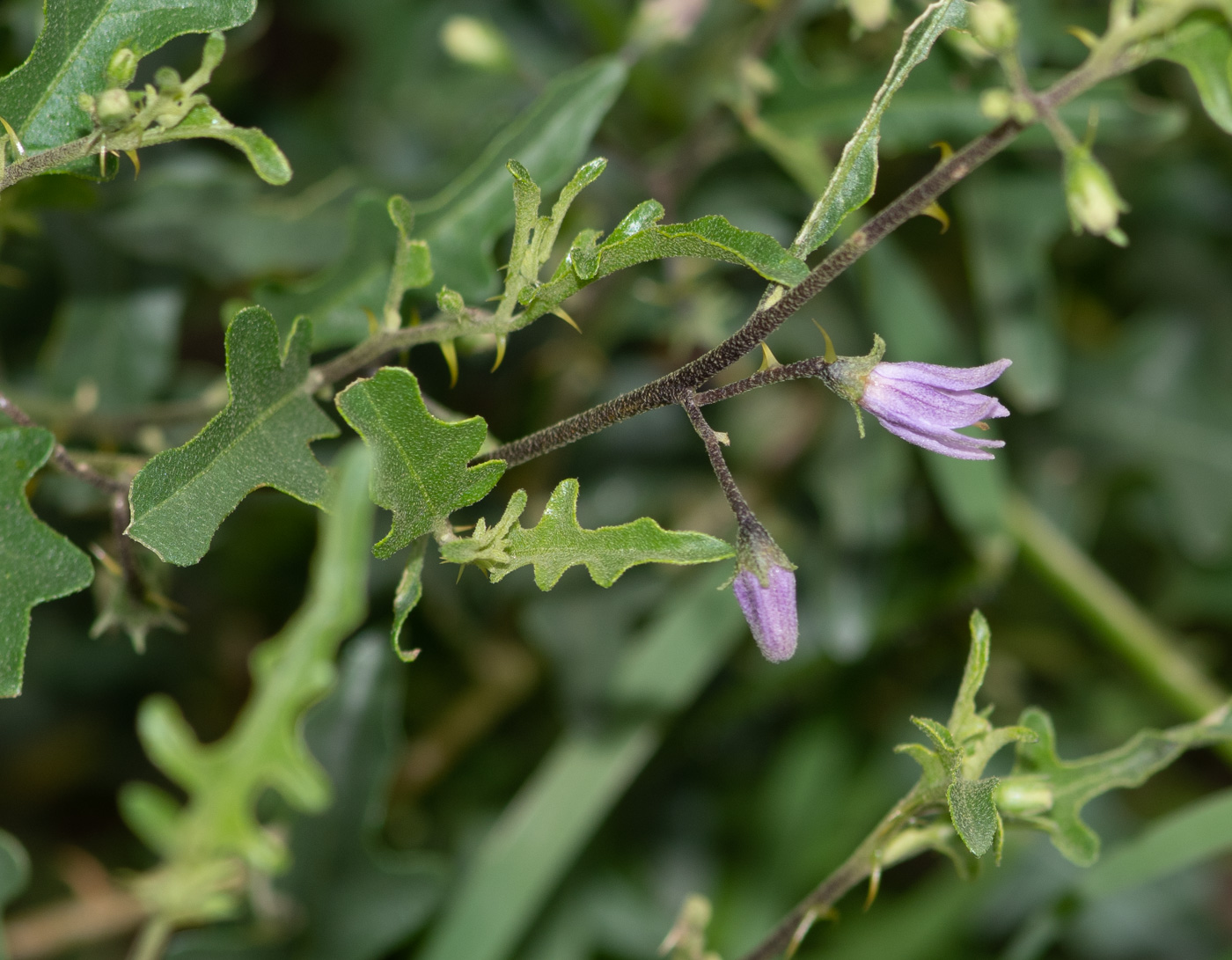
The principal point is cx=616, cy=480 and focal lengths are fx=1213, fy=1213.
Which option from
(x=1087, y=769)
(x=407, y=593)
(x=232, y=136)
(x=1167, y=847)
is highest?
(x=232, y=136)

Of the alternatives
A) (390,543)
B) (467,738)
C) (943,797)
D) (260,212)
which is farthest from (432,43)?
(943,797)

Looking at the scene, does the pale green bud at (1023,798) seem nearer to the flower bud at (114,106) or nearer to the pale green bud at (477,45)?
the flower bud at (114,106)

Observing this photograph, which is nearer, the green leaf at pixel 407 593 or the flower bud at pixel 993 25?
the green leaf at pixel 407 593

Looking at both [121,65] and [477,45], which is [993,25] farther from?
[477,45]

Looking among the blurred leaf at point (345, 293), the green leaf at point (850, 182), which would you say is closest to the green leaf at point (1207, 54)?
the green leaf at point (850, 182)

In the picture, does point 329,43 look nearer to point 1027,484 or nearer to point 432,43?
point 432,43

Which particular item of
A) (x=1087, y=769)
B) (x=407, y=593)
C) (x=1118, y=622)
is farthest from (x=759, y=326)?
(x=1118, y=622)

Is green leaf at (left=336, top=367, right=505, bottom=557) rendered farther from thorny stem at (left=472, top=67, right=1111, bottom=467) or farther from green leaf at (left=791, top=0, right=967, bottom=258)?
green leaf at (left=791, top=0, right=967, bottom=258)

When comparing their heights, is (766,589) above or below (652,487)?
above
